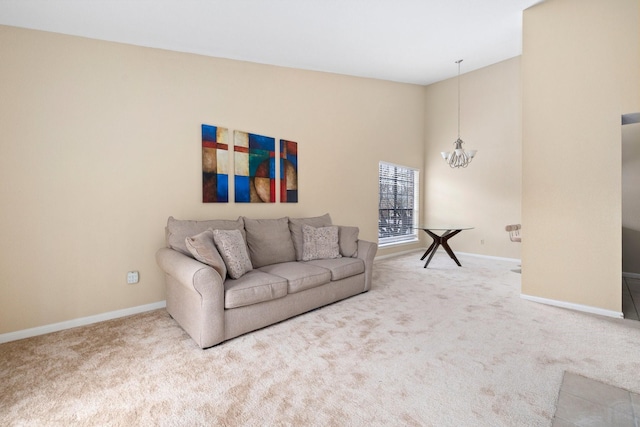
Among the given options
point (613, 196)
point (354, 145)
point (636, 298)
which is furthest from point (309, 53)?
point (636, 298)

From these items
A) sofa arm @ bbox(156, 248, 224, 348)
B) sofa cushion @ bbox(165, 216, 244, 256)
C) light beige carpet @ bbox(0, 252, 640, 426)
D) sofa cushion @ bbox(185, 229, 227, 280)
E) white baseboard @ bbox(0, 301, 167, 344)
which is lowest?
light beige carpet @ bbox(0, 252, 640, 426)

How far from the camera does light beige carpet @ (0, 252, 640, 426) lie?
65.5 inches

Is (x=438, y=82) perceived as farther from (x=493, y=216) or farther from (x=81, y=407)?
(x=81, y=407)

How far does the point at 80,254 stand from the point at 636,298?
596 centimetres

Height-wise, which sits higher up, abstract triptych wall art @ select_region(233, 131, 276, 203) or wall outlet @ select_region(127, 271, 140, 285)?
abstract triptych wall art @ select_region(233, 131, 276, 203)

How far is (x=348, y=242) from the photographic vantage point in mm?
3871

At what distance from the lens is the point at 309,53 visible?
A: 13.0 feet

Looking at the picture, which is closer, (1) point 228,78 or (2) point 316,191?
(1) point 228,78

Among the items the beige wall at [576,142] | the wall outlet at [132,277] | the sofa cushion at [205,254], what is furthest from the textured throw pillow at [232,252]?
the beige wall at [576,142]

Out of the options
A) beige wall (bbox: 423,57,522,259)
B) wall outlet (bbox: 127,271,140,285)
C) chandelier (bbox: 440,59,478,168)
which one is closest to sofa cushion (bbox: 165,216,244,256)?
wall outlet (bbox: 127,271,140,285)

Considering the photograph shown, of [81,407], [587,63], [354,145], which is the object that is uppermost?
[587,63]

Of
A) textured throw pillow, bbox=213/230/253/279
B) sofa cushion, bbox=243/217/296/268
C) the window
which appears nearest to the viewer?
textured throw pillow, bbox=213/230/253/279

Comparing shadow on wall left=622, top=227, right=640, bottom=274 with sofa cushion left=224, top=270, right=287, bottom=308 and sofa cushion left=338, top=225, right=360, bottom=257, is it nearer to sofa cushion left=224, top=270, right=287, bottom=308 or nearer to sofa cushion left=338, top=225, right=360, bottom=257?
sofa cushion left=338, top=225, right=360, bottom=257

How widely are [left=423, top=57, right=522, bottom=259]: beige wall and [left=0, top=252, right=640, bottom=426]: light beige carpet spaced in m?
3.00
